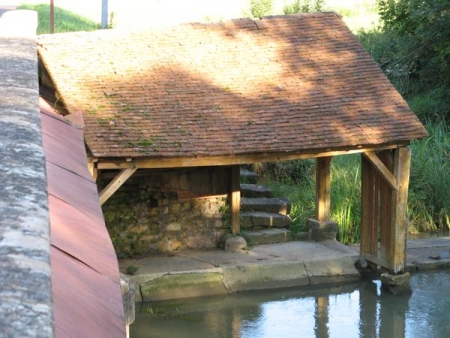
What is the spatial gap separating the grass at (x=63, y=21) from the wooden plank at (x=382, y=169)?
10.5 meters

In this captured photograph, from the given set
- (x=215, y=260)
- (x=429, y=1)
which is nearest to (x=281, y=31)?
(x=215, y=260)

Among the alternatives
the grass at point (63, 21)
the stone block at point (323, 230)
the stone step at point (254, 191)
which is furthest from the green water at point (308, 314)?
the grass at point (63, 21)

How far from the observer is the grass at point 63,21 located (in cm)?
2055

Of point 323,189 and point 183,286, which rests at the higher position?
point 323,189

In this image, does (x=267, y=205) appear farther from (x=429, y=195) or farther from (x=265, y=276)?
(x=429, y=195)

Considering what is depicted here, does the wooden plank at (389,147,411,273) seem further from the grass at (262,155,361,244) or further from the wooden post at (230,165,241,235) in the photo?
the wooden post at (230,165,241,235)

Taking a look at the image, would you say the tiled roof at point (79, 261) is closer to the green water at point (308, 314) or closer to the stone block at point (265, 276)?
the green water at point (308, 314)

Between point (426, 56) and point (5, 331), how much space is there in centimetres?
2030

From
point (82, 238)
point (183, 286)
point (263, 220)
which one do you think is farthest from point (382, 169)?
point (82, 238)

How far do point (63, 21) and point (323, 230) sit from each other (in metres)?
11.9

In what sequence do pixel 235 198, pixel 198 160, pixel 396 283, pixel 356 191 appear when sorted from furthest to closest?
pixel 356 191, pixel 235 198, pixel 396 283, pixel 198 160

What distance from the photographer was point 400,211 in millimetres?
11484

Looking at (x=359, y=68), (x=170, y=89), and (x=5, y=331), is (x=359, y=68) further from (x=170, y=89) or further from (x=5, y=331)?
(x=5, y=331)

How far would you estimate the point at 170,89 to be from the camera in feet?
37.0
